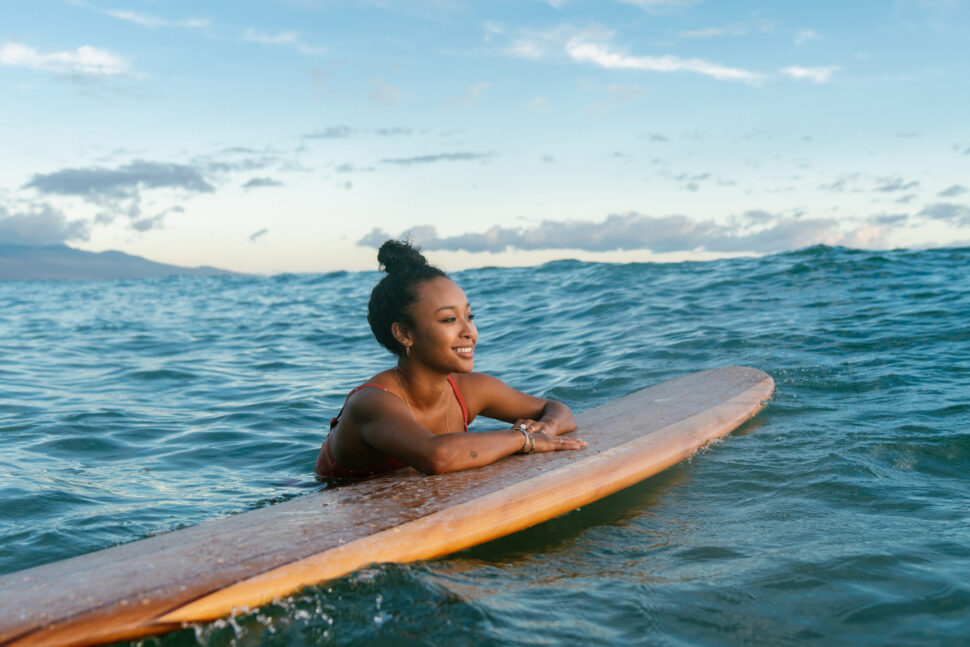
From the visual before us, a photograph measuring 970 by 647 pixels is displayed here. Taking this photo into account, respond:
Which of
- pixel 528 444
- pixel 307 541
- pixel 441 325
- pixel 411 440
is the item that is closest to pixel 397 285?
pixel 441 325

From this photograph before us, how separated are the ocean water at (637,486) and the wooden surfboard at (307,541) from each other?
0.08 m

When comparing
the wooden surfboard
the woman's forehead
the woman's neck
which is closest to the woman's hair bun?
the woman's forehead

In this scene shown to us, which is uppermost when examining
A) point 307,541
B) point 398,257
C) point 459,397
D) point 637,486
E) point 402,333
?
point 398,257

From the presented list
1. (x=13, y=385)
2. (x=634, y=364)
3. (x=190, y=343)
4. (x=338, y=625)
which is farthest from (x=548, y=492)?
(x=190, y=343)

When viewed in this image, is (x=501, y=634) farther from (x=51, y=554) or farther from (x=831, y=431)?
(x=831, y=431)

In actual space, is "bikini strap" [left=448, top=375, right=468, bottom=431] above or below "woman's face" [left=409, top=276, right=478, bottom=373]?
below

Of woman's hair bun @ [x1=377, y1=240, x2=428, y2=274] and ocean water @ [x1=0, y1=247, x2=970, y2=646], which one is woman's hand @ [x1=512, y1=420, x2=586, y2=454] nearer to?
ocean water @ [x1=0, y1=247, x2=970, y2=646]

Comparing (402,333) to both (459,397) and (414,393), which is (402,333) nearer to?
(414,393)

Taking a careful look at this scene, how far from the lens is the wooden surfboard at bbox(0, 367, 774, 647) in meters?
2.12

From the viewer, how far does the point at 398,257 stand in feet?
11.0

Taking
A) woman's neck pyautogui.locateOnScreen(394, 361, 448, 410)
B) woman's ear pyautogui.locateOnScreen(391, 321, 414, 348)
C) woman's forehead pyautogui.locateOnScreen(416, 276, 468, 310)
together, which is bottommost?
woman's neck pyautogui.locateOnScreen(394, 361, 448, 410)

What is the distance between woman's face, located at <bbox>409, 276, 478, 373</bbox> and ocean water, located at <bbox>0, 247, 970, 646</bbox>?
849mm

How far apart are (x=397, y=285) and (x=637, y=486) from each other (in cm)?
157

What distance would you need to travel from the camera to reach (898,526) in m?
3.02
